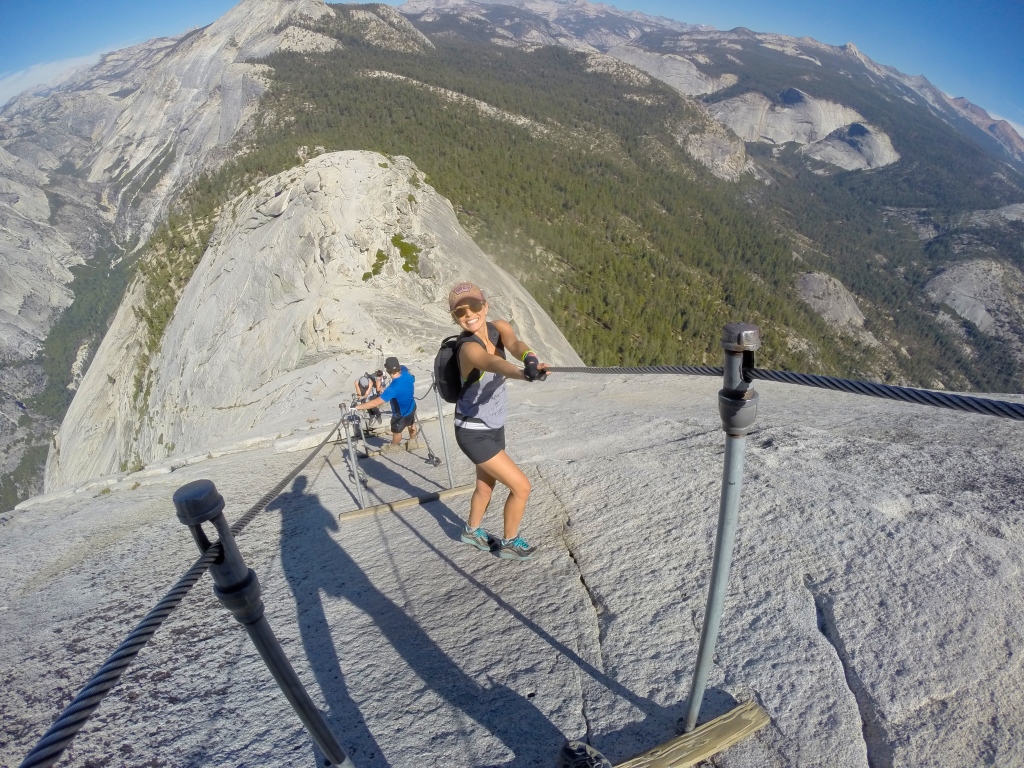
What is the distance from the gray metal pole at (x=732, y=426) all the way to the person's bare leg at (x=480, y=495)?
86.4 inches

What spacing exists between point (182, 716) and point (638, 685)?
2701mm

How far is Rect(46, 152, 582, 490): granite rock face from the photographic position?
52.7 ft

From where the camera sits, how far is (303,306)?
1828cm

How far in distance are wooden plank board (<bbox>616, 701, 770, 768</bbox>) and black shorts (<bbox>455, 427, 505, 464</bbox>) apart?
2064mm

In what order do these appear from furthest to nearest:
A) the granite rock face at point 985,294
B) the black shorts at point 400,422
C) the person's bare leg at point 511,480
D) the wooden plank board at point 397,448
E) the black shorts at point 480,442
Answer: the granite rock face at point 985,294 → the wooden plank board at point 397,448 → the black shorts at point 400,422 → the person's bare leg at point 511,480 → the black shorts at point 480,442

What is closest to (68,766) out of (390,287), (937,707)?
(937,707)

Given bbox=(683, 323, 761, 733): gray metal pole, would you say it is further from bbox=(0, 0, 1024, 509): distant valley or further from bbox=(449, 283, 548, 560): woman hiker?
bbox=(0, 0, 1024, 509): distant valley

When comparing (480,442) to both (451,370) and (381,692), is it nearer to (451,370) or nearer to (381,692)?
(451,370)

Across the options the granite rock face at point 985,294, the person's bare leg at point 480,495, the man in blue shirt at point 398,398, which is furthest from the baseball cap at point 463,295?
the granite rock face at point 985,294

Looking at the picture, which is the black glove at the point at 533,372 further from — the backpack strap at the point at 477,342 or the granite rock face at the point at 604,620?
the granite rock face at the point at 604,620

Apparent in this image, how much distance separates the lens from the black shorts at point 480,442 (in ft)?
12.5

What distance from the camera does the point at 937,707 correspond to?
2553 millimetres

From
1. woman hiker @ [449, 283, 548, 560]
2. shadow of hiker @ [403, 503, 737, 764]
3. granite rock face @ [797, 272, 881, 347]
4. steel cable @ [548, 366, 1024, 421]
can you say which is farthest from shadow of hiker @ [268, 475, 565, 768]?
granite rock face @ [797, 272, 881, 347]

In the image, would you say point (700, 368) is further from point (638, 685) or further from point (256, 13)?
point (256, 13)
